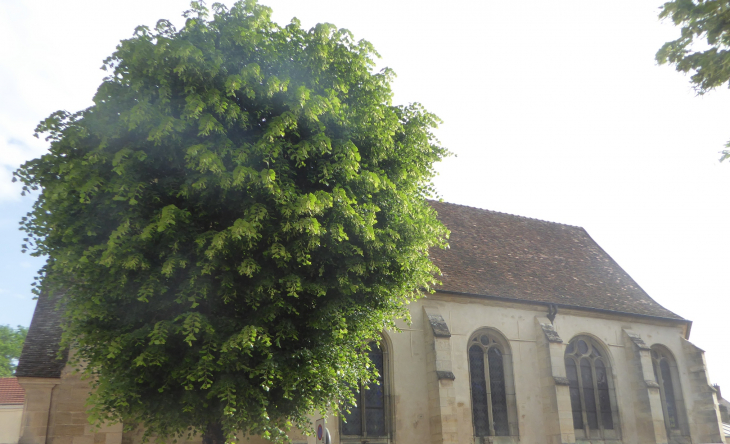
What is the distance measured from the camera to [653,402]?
1872cm

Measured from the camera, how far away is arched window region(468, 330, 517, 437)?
1717 centimetres

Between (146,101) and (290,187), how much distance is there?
9.00 ft

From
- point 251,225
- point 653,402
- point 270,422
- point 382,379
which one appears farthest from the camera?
point 653,402

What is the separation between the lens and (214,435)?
10547 millimetres

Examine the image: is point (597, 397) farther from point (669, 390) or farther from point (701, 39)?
point (701, 39)

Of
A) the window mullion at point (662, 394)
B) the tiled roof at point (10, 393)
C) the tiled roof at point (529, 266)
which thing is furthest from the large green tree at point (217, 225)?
the tiled roof at point (10, 393)

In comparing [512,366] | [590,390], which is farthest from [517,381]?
[590,390]

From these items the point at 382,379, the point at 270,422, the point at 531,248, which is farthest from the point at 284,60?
the point at 531,248

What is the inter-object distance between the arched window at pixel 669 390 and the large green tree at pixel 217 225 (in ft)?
46.8

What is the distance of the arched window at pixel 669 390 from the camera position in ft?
65.3

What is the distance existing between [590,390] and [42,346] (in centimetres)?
1630

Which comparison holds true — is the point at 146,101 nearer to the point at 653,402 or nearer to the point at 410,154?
the point at 410,154

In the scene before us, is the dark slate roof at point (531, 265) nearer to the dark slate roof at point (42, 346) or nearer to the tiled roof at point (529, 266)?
the tiled roof at point (529, 266)

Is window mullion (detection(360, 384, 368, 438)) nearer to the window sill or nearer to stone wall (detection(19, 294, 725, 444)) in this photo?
stone wall (detection(19, 294, 725, 444))
